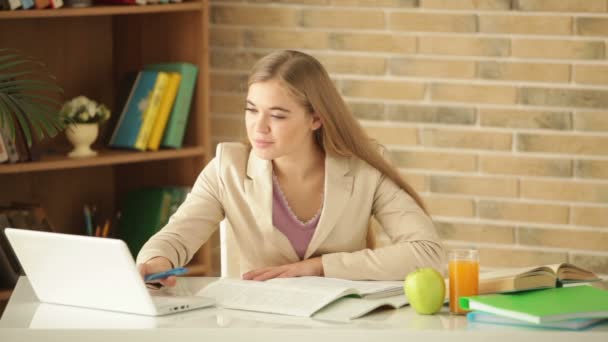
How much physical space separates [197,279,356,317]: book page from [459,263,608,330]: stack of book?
274 mm

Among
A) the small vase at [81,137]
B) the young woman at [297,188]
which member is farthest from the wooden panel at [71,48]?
the young woman at [297,188]

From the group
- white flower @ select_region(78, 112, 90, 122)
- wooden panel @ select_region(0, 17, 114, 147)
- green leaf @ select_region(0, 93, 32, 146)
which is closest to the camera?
green leaf @ select_region(0, 93, 32, 146)

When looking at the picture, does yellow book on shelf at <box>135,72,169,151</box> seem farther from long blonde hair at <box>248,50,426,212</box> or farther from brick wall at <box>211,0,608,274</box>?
long blonde hair at <box>248,50,426,212</box>

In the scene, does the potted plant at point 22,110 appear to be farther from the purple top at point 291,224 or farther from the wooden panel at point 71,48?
the purple top at point 291,224

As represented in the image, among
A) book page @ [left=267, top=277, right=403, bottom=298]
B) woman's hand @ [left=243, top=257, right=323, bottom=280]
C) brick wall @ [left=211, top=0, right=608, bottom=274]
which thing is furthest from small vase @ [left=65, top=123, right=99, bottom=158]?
book page @ [left=267, top=277, right=403, bottom=298]

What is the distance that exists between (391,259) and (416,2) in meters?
1.56

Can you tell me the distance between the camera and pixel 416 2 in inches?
145

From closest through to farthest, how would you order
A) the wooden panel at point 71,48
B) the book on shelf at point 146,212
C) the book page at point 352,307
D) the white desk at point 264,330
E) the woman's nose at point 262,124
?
the white desk at point 264,330
the book page at point 352,307
the woman's nose at point 262,124
the wooden panel at point 71,48
the book on shelf at point 146,212

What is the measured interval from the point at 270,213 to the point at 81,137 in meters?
1.19

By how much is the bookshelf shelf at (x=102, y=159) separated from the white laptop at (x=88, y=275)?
1258 mm

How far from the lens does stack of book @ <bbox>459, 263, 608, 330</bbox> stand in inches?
73.2

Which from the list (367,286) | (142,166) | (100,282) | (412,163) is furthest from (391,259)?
(142,166)

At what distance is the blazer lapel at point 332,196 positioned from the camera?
249cm

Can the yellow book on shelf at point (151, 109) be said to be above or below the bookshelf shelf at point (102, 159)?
above
